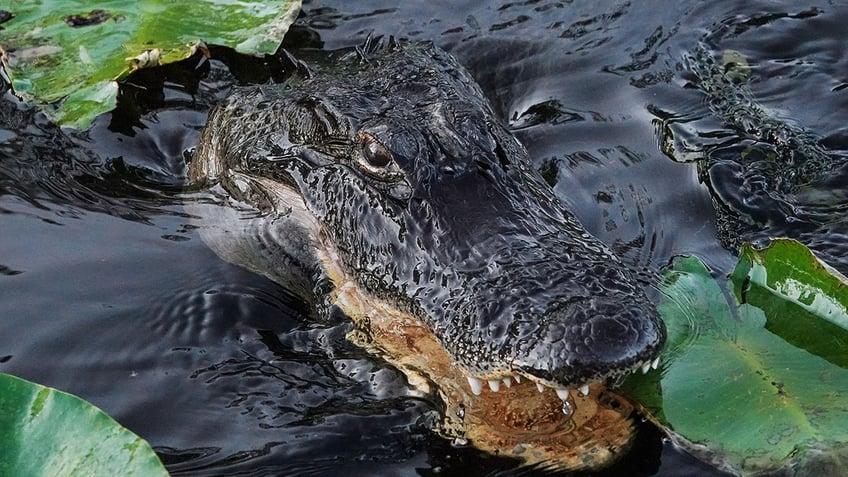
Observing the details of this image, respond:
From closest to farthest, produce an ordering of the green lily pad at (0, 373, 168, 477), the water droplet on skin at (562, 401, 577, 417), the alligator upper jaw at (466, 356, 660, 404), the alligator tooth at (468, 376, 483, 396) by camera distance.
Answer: the green lily pad at (0, 373, 168, 477) → the alligator upper jaw at (466, 356, 660, 404) → the alligator tooth at (468, 376, 483, 396) → the water droplet on skin at (562, 401, 577, 417)

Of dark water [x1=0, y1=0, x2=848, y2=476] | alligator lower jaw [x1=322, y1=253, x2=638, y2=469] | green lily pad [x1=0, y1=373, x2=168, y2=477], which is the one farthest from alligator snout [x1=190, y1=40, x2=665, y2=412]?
green lily pad [x1=0, y1=373, x2=168, y2=477]

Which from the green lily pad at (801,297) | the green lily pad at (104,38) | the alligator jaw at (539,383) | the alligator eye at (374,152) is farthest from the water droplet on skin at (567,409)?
the green lily pad at (104,38)

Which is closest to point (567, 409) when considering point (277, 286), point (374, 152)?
point (374, 152)

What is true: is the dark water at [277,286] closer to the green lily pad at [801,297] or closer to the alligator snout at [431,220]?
the alligator snout at [431,220]

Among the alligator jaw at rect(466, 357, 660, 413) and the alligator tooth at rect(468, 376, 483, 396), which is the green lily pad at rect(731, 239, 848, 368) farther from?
the alligator tooth at rect(468, 376, 483, 396)

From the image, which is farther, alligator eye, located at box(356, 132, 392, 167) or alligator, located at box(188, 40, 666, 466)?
alligator eye, located at box(356, 132, 392, 167)

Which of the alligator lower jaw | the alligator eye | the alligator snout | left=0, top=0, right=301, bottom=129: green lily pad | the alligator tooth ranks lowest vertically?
the alligator lower jaw

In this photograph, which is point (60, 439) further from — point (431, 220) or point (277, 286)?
point (277, 286)
